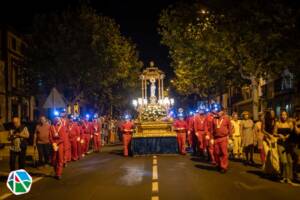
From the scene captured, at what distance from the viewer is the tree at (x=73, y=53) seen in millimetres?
43688

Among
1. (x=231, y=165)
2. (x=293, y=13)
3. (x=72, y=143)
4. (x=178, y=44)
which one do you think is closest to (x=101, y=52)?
(x=178, y=44)

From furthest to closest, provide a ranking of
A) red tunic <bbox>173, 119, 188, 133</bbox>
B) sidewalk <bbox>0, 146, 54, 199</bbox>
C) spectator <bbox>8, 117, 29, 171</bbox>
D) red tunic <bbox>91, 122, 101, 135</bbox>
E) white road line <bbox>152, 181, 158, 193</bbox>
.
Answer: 1. red tunic <bbox>91, 122, 101, 135</bbox>
2. red tunic <bbox>173, 119, 188, 133</bbox>
3. spectator <bbox>8, 117, 29, 171</bbox>
4. sidewalk <bbox>0, 146, 54, 199</bbox>
5. white road line <bbox>152, 181, 158, 193</bbox>

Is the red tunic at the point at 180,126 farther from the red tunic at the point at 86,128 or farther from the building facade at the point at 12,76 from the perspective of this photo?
the building facade at the point at 12,76

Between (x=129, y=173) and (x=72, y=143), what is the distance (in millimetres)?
7552

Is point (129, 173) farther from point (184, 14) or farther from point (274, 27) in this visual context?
point (184, 14)

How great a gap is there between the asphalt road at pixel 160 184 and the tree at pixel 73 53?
2353cm

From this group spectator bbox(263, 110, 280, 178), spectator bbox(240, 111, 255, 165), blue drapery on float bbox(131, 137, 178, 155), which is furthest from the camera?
blue drapery on float bbox(131, 137, 178, 155)

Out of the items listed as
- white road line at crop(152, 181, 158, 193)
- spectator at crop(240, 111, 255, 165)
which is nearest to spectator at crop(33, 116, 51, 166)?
white road line at crop(152, 181, 158, 193)

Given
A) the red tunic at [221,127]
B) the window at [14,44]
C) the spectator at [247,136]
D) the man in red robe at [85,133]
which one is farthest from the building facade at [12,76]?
the red tunic at [221,127]

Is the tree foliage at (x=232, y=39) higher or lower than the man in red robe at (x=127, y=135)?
higher

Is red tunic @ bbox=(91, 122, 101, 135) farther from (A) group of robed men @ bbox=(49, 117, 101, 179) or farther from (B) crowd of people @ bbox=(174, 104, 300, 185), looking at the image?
(B) crowd of people @ bbox=(174, 104, 300, 185)

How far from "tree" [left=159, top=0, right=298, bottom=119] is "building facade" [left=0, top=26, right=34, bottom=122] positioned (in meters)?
13.3

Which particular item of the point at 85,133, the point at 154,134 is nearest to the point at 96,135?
the point at 85,133

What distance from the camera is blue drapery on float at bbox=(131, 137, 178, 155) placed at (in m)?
26.8
